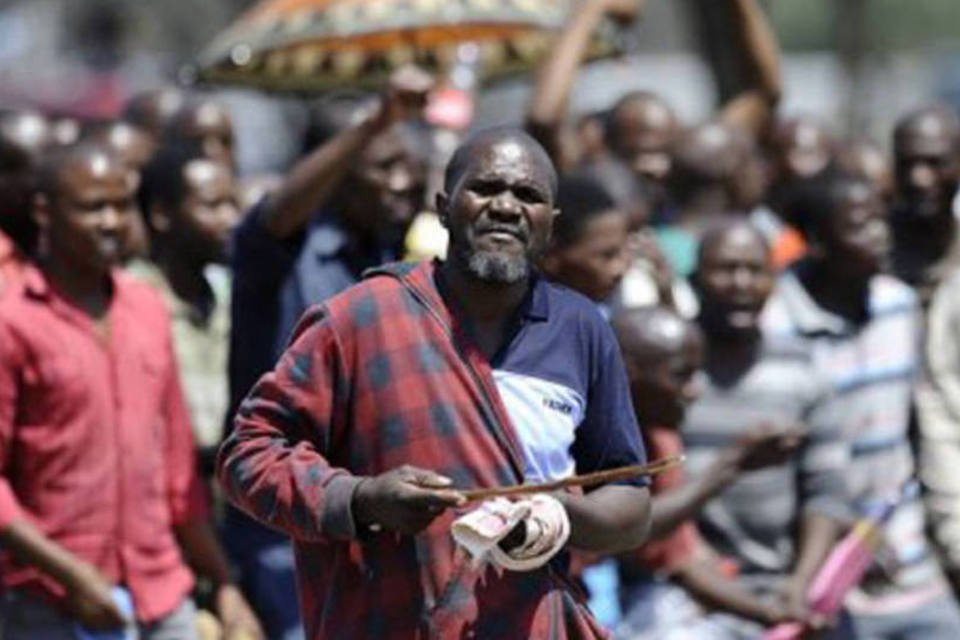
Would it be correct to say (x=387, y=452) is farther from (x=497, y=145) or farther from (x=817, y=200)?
(x=817, y=200)

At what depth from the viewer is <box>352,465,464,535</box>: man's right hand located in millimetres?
6766

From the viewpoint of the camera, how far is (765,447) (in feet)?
31.7

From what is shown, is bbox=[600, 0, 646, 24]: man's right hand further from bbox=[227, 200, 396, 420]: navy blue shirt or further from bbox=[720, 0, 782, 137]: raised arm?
bbox=[227, 200, 396, 420]: navy blue shirt

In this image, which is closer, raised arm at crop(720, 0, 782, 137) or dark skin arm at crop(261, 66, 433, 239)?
dark skin arm at crop(261, 66, 433, 239)

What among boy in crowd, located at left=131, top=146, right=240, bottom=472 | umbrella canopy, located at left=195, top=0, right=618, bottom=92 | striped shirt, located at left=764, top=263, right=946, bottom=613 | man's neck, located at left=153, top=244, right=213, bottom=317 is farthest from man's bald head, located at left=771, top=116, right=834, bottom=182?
man's neck, located at left=153, top=244, right=213, bottom=317

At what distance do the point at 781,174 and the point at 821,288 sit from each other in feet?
8.88

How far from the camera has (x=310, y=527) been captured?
6984 millimetres

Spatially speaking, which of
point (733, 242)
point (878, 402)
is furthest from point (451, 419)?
point (878, 402)

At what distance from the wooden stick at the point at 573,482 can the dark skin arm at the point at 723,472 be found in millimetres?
2451

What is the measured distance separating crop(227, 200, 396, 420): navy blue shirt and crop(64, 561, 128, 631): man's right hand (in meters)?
0.55

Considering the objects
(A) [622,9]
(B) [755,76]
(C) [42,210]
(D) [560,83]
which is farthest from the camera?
(B) [755,76]

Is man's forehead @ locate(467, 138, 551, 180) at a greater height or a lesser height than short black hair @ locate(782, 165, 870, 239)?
greater

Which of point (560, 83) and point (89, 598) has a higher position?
point (560, 83)

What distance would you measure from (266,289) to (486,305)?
7.02 ft
